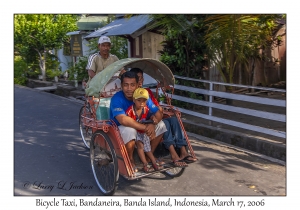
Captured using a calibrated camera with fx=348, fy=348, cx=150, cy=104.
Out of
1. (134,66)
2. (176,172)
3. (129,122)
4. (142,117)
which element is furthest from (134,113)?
(176,172)

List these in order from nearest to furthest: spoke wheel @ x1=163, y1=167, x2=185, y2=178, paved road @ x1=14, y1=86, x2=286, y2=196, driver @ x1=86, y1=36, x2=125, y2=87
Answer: paved road @ x1=14, y1=86, x2=286, y2=196 < spoke wheel @ x1=163, y1=167, x2=185, y2=178 < driver @ x1=86, y1=36, x2=125, y2=87

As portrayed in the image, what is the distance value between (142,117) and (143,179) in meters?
0.97

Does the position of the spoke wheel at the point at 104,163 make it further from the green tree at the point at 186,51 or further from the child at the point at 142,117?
the green tree at the point at 186,51

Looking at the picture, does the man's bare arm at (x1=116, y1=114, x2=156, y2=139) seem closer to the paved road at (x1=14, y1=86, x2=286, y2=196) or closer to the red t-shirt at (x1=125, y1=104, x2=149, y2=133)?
the red t-shirt at (x1=125, y1=104, x2=149, y2=133)

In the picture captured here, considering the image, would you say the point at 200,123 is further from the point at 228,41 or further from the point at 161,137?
the point at 161,137

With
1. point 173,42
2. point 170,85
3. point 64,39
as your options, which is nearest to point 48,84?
point 64,39

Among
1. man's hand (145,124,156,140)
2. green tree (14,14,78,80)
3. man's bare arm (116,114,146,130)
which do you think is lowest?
man's hand (145,124,156,140)

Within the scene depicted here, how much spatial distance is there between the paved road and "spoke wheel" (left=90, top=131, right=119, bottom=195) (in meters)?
0.17

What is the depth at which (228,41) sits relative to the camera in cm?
714

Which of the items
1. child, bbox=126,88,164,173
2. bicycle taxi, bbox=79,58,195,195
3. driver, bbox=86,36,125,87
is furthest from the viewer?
driver, bbox=86,36,125,87

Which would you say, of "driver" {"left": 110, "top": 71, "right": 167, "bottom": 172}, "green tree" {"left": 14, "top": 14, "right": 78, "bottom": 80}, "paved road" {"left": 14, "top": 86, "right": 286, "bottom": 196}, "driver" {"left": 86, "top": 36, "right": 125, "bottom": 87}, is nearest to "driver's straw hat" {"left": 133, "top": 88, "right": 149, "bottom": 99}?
"driver" {"left": 110, "top": 71, "right": 167, "bottom": 172}

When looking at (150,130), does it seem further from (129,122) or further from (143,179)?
(143,179)

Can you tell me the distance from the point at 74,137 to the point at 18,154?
1.28 m

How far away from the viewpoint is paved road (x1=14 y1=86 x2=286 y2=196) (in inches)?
179
